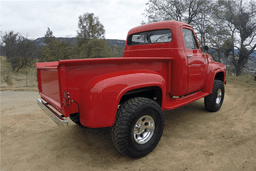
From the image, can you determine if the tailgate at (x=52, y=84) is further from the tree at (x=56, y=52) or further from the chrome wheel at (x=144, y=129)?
the tree at (x=56, y=52)

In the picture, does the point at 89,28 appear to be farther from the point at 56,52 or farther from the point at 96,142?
the point at 96,142

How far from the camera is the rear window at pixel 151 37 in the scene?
3193 mm

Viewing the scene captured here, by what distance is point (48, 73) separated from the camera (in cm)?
230

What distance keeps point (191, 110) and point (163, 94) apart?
84.5 inches

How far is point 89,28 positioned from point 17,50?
13650 mm

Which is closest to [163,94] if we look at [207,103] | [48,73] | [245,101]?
[48,73]

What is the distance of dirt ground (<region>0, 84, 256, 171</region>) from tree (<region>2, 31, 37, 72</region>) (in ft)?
62.2

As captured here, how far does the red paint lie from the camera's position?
1.87m

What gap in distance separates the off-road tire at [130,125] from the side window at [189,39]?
1654mm

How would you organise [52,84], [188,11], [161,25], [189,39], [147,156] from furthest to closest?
[188,11] → [189,39] → [161,25] → [147,156] → [52,84]

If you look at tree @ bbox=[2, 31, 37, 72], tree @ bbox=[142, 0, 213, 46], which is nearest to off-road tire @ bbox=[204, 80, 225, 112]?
tree @ bbox=[142, 0, 213, 46]

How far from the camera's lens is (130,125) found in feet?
6.82

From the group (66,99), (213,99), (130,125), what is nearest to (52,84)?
(66,99)

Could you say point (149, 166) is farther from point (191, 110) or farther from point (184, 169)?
point (191, 110)
